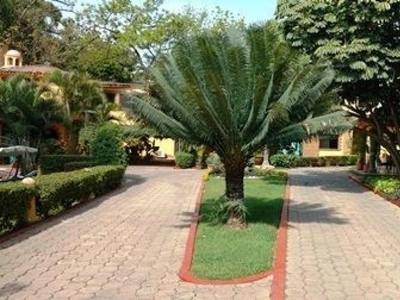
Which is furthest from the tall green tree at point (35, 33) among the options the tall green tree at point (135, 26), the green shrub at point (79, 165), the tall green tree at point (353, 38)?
the tall green tree at point (353, 38)

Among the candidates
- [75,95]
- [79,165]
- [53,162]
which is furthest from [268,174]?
[75,95]

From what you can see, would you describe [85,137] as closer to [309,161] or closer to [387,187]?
[309,161]

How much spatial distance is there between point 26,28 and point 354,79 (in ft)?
121

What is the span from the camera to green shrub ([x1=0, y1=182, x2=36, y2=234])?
10573 mm

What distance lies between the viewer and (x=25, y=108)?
30125 millimetres

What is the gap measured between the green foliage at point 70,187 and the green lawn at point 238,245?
3.29 meters

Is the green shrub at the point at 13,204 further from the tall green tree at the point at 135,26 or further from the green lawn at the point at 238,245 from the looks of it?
the tall green tree at the point at 135,26

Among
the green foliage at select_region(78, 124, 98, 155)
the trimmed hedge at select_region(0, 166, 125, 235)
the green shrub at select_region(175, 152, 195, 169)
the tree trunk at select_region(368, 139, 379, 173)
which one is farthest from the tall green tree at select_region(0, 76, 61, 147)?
the tree trunk at select_region(368, 139, 379, 173)

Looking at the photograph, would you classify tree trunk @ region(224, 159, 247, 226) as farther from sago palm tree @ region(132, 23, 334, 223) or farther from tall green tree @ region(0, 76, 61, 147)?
tall green tree @ region(0, 76, 61, 147)

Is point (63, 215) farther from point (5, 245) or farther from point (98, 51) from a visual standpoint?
point (98, 51)

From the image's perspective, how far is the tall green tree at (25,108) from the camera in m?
29.9

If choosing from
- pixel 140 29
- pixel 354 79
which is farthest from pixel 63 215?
pixel 140 29

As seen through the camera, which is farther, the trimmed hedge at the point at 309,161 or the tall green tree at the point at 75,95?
the trimmed hedge at the point at 309,161

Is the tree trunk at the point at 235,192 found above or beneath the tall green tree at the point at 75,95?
beneath
